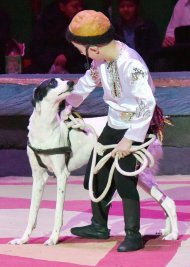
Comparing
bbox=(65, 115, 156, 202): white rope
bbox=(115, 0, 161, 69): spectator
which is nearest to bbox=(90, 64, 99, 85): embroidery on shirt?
bbox=(65, 115, 156, 202): white rope

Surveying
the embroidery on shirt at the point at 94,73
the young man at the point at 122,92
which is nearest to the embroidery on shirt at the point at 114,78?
the young man at the point at 122,92

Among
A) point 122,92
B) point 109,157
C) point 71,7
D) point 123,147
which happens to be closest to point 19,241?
point 109,157

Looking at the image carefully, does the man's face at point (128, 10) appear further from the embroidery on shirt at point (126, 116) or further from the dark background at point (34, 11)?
the embroidery on shirt at point (126, 116)

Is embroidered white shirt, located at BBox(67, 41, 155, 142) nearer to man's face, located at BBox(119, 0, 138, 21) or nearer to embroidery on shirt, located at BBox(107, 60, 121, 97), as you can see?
embroidery on shirt, located at BBox(107, 60, 121, 97)

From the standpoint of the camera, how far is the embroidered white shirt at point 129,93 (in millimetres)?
5730

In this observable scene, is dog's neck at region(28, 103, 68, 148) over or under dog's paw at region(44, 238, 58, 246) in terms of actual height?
over

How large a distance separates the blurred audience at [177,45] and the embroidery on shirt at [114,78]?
439 centimetres

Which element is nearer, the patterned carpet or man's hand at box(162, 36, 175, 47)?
the patterned carpet

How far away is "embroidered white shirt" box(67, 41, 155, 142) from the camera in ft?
18.8

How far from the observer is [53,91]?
19.8 ft

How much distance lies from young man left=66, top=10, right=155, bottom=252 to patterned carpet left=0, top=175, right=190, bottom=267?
21 centimetres

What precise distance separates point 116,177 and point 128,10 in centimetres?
515

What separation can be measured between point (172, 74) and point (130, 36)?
1893mm

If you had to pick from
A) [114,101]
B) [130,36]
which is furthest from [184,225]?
[130,36]
